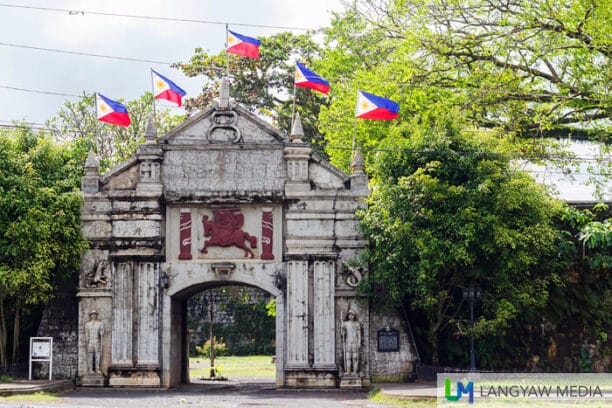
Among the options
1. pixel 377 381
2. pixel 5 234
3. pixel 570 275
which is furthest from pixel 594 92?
pixel 5 234

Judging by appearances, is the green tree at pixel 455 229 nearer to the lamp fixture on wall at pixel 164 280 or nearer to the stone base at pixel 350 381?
the stone base at pixel 350 381

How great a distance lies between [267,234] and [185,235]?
7.03ft

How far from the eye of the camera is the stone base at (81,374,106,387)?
81.5 feet

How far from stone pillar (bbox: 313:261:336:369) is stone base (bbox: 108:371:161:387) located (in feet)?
13.6

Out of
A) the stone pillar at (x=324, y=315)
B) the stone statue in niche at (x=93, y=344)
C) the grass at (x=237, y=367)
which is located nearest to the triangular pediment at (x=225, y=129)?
the stone pillar at (x=324, y=315)

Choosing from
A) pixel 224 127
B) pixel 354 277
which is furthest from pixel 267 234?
pixel 224 127

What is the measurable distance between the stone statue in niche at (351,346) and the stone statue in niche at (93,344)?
20.5 feet

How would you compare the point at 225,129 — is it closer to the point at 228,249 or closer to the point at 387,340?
the point at 228,249

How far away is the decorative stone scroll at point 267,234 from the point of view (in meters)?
25.5

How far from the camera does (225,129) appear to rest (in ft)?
84.4

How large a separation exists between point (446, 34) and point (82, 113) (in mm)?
18332

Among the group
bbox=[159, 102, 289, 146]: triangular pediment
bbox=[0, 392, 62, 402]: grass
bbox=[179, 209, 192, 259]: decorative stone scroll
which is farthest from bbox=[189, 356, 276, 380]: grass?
bbox=[0, 392, 62, 402]: grass

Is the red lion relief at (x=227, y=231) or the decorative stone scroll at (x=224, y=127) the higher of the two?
the decorative stone scroll at (x=224, y=127)

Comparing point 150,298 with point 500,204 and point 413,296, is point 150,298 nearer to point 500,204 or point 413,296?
point 413,296
